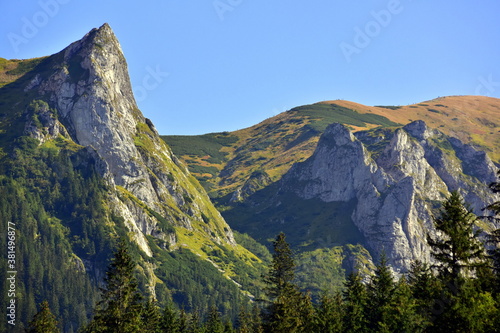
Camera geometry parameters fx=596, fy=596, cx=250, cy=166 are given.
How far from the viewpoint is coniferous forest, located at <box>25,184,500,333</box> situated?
5456 centimetres

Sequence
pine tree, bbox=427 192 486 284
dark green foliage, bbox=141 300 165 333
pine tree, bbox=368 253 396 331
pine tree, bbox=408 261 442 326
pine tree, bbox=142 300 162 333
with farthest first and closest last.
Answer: pine tree, bbox=142 300 162 333
dark green foliage, bbox=141 300 165 333
pine tree, bbox=368 253 396 331
pine tree, bbox=408 261 442 326
pine tree, bbox=427 192 486 284

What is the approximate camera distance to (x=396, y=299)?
75.4 m

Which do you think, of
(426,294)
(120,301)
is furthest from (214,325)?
(426,294)

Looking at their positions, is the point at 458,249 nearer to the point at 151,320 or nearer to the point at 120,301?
the point at 120,301

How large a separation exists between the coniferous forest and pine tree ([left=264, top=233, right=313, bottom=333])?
14cm

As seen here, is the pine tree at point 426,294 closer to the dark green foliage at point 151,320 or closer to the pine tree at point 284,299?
the pine tree at point 284,299

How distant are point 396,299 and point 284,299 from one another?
15.4 metres

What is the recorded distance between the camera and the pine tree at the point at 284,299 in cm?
8062

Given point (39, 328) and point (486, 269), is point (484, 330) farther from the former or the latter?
point (39, 328)

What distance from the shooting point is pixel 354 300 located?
290ft

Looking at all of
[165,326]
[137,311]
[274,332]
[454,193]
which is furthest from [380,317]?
[165,326]

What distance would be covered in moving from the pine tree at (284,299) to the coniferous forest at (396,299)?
0.14 meters

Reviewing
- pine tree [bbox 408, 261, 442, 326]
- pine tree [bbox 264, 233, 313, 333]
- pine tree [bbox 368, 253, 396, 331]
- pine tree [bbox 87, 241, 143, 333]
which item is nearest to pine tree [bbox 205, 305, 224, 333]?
pine tree [bbox 264, 233, 313, 333]

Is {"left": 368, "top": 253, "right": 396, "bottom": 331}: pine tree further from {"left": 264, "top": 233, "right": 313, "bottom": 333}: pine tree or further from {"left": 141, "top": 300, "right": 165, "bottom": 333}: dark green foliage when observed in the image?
{"left": 141, "top": 300, "right": 165, "bottom": 333}: dark green foliage
